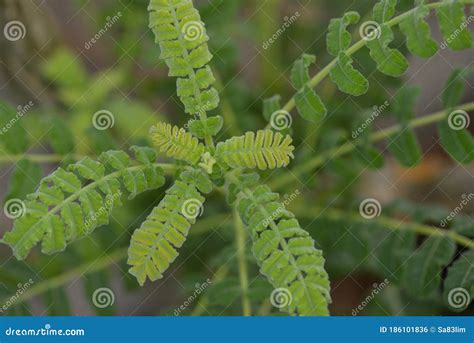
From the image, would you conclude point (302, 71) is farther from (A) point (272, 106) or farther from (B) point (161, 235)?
(B) point (161, 235)

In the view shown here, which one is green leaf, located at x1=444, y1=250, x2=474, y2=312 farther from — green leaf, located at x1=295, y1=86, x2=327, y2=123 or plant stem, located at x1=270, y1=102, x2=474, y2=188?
green leaf, located at x1=295, y1=86, x2=327, y2=123

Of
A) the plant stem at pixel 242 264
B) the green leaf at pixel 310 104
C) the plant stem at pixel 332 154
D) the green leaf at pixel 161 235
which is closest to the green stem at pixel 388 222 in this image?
the plant stem at pixel 332 154

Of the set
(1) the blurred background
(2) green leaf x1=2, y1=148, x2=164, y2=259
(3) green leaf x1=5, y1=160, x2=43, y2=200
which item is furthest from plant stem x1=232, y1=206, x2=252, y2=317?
(3) green leaf x1=5, y1=160, x2=43, y2=200

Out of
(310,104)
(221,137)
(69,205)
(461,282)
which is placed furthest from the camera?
(221,137)

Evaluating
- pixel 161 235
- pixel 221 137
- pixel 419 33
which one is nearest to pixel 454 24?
pixel 419 33

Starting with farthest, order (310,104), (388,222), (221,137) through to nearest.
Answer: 1. (221,137)
2. (388,222)
3. (310,104)

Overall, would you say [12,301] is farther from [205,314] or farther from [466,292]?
[466,292]
